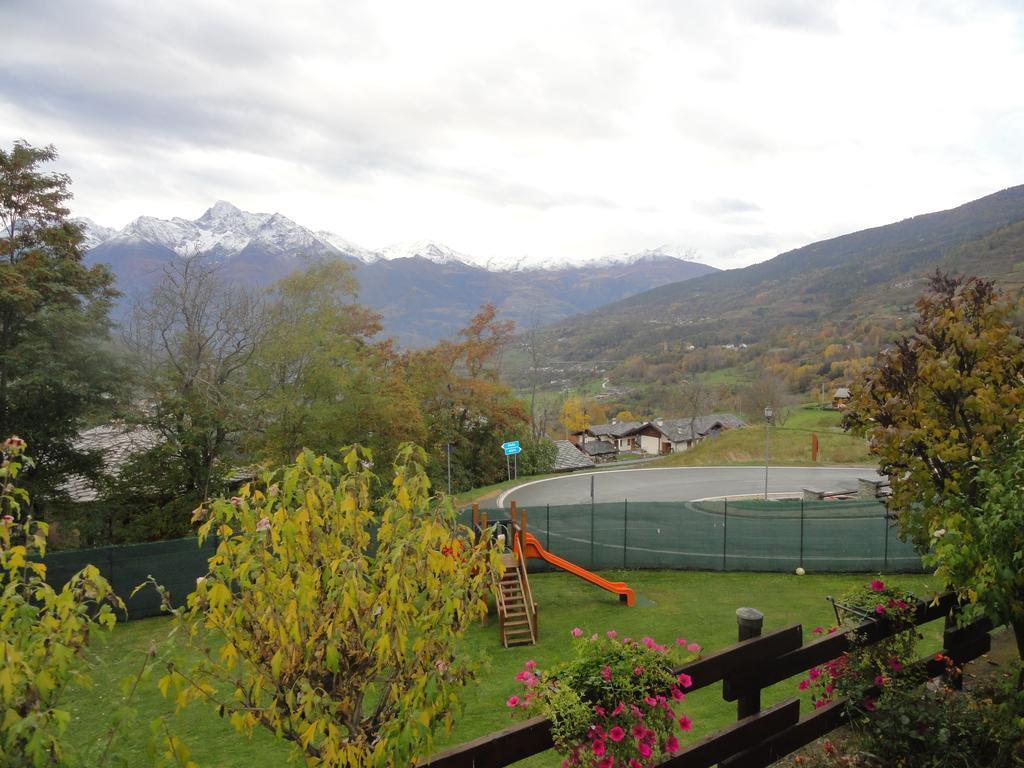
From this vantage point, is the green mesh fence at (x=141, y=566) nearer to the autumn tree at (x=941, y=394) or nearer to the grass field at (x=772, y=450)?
the autumn tree at (x=941, y=394)

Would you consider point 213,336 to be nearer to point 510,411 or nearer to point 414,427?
point 414,427

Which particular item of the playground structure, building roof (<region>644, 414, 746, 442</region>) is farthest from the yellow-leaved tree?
building roof (<region>644, 414, 746, 442</region>)

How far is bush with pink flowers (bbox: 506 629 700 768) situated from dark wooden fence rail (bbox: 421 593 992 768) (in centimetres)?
10

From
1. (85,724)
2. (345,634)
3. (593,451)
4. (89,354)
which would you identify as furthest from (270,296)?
(593,451)

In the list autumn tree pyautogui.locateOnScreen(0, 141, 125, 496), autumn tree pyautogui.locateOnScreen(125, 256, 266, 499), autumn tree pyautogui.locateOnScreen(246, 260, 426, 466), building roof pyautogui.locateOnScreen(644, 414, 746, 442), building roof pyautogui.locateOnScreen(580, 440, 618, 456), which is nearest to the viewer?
autumn tree pyautogui.locateOnScreen(0, 141, 125, 496)

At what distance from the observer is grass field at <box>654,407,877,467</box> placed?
1518 inches

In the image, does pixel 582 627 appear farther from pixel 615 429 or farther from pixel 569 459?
pixel 615 429

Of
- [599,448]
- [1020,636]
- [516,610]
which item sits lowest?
[599,448]

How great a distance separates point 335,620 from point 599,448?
84.2 meters

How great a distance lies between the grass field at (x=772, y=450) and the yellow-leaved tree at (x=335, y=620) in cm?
3694

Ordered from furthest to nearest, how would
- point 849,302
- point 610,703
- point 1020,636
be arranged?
point 849,302 → point 1020,636 → point 610,703

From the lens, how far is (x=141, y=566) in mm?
14508

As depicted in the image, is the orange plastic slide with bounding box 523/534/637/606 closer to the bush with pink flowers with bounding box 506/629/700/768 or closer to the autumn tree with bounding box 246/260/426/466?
the autumn tree with bounding box 246/260/426/466

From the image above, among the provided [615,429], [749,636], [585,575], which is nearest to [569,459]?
[585,575]
